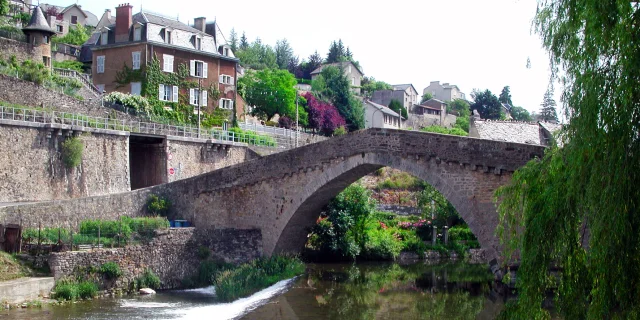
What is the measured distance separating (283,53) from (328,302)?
83.4m

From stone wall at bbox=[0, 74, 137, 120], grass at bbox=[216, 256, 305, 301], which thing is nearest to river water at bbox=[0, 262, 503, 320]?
grass at bbox=[216, 256, 305, 301]

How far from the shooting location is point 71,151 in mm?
29594

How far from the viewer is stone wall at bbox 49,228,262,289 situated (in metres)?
21.6

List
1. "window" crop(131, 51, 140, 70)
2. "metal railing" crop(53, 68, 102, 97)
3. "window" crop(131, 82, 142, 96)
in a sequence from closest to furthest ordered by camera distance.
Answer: "window" crop(131, 82, 142, 96) < "window" crop(131, 51, 140, 70) < "metal railing" crop(53, 68, 102, 97)

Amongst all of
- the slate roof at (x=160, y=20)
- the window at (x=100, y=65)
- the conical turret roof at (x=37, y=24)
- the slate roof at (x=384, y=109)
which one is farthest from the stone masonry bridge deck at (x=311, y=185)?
the slate roof at (x=384, y=109)

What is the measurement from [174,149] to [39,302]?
16.1m

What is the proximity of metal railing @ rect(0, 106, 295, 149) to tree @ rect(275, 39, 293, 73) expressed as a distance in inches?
2207

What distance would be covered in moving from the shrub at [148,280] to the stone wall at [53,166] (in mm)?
7573

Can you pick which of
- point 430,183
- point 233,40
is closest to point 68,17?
point 233,40

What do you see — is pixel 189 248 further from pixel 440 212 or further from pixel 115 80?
pixel 115 80

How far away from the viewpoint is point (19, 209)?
924 inches

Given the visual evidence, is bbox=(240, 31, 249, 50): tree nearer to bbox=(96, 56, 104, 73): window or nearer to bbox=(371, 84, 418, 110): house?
bbox=(371, 84, 418, 110): house

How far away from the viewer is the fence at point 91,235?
2181 cm

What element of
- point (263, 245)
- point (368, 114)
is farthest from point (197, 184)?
point (368, 114)
